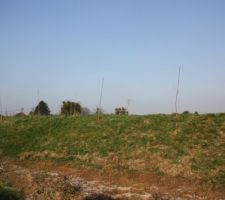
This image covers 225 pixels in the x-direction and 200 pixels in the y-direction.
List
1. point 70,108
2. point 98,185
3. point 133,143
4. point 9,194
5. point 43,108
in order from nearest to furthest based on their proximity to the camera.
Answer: point 9,194
point 98,185
point 133,143
point 70,108
point 43,108

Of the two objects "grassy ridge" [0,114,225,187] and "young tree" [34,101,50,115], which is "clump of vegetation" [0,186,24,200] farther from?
"young tree" [34,101,50,115]

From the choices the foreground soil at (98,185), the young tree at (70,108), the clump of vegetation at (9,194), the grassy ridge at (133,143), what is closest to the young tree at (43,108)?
the young tree at (70,108)

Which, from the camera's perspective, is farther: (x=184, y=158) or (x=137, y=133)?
(x=137, y=133)

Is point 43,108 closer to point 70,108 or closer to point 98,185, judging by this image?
point 70,108

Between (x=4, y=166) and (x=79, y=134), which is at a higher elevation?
(x=79, y=134)

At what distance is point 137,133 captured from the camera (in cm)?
2533

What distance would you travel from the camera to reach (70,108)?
49.7 metres

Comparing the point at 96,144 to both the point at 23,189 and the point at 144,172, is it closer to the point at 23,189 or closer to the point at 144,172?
the point at 144,172

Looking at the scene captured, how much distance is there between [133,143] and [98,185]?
6143 millimetres

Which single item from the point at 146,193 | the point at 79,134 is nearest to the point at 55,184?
the point at 146,193

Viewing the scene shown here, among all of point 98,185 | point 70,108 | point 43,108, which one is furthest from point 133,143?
point 43,108

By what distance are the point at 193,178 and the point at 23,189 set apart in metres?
8.31

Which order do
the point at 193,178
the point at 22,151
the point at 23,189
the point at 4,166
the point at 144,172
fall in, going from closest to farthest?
1. the point at 23,189
2. the point at 193,178
3. the point at 144,172
4. the point at 4,166
5. the point at 22,151

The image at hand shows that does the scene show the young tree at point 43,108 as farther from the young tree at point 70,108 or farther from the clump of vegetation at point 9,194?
the clump of vegetation at point 9,194
